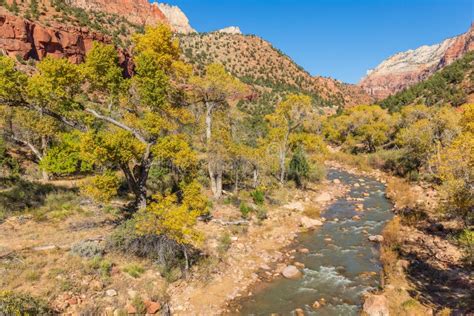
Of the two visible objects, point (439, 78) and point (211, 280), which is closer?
point (211, 280)

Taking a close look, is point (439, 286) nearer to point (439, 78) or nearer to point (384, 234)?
point (384, 234)

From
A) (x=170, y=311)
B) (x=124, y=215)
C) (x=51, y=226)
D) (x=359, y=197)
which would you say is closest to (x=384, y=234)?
(x=359, y=197)

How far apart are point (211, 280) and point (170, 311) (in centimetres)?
263

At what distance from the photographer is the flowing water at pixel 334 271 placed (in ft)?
40.2

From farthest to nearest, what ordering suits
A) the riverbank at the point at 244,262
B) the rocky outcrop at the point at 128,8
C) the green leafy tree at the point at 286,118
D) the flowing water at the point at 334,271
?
the rocky outcrop at the point at 128,8, the green leafy tree at the point at 286,118, the flowing water at the point at 334,271, the riverbank at the point at 244,262

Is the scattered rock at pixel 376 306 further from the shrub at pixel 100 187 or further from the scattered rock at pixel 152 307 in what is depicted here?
the shrub at pixel 100 187

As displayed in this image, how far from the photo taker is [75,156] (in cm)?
2330

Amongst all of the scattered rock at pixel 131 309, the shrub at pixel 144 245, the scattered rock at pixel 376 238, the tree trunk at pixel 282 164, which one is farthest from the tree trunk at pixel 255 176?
the scattered rock at pixel 131 309

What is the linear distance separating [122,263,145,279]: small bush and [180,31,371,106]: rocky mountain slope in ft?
277

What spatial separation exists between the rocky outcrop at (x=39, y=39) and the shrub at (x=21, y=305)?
52.2 metres

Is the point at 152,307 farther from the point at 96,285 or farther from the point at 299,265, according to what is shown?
the point at 299,265

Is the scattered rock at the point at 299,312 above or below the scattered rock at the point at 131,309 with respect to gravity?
below

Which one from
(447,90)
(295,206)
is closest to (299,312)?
(295,206)

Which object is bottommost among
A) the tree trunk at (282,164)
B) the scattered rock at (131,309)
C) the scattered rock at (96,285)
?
the scattered rock at (131,309)
